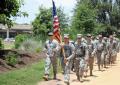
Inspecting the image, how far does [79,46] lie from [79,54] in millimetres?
385

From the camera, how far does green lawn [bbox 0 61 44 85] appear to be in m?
16.8

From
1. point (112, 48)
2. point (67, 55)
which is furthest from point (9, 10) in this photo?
point (67, 55)

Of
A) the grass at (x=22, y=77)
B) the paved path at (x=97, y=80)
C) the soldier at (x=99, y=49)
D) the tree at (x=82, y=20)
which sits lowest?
the paved path at (x=97, y=80)

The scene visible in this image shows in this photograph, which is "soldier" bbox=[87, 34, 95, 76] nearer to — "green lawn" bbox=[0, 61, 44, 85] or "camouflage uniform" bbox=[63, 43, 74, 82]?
"green lawn" bbox=[0, 61, 44, 85]

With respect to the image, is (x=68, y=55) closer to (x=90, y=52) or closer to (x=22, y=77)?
(x=22, y=77)

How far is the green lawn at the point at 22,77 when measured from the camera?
55.0 ft

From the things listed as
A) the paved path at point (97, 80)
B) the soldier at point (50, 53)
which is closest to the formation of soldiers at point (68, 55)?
the soldier at point (50, 53)

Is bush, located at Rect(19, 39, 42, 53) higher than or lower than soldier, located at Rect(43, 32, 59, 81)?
lower

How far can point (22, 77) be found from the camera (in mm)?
18141

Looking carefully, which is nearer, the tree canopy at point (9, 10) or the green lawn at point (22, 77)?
the green lawn at point (22, 77)

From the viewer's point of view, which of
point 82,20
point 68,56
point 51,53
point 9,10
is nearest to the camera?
point 68,56

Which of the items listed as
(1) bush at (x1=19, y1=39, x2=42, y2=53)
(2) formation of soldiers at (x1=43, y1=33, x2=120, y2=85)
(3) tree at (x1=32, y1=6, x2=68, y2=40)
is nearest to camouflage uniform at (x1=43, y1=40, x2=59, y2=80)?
(2) formation of soldiers at (x1=43, y1=33, x2=120, y2=85)

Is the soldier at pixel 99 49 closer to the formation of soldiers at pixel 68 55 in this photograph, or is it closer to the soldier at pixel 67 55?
the formation of soldiers at pixel 68 55

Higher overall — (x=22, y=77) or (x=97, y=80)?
(x=22, y=77)
